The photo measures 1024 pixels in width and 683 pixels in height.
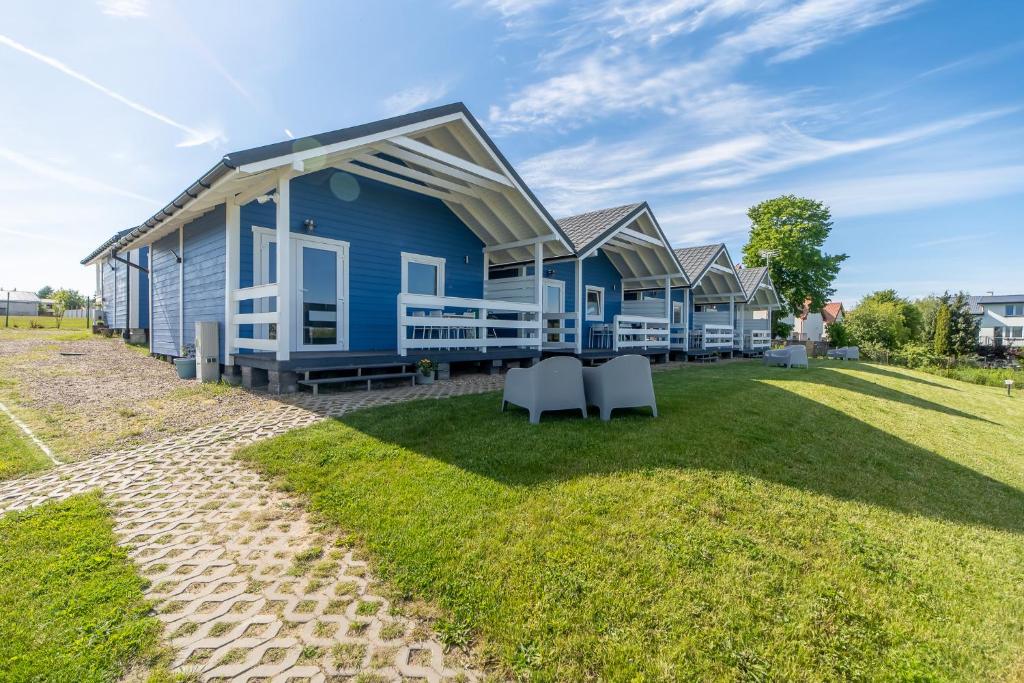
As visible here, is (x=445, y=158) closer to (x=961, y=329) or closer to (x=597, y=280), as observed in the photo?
(x=597, y=280)

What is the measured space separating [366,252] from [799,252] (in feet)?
108

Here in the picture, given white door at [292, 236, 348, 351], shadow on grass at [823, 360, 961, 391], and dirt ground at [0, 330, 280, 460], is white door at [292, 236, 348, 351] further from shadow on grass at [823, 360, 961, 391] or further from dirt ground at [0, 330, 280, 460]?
shadow on grass at [823, 360, 961, 391]

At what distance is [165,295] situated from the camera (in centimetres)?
1152

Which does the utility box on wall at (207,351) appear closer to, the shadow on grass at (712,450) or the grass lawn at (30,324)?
the shadow on grass at (712,450)

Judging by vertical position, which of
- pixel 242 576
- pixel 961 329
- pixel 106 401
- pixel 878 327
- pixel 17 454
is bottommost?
pixel 242 576

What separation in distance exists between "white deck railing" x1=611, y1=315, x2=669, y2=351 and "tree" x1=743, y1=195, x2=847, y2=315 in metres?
20.7

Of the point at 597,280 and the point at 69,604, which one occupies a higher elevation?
the point at 597,280

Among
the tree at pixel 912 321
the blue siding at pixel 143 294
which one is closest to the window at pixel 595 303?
the blue siding at pixel 143 294

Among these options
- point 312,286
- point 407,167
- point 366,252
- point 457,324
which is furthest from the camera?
point 366,252

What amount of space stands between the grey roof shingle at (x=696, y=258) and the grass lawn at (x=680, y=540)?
1198cm

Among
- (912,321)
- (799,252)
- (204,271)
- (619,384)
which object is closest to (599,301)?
(619,384)

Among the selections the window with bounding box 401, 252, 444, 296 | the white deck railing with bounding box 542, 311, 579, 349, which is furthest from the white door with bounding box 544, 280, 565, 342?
the window with bounding box 401, 252, 444, 296

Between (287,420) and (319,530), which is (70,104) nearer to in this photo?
(287,420)

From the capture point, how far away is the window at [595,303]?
628 inches
